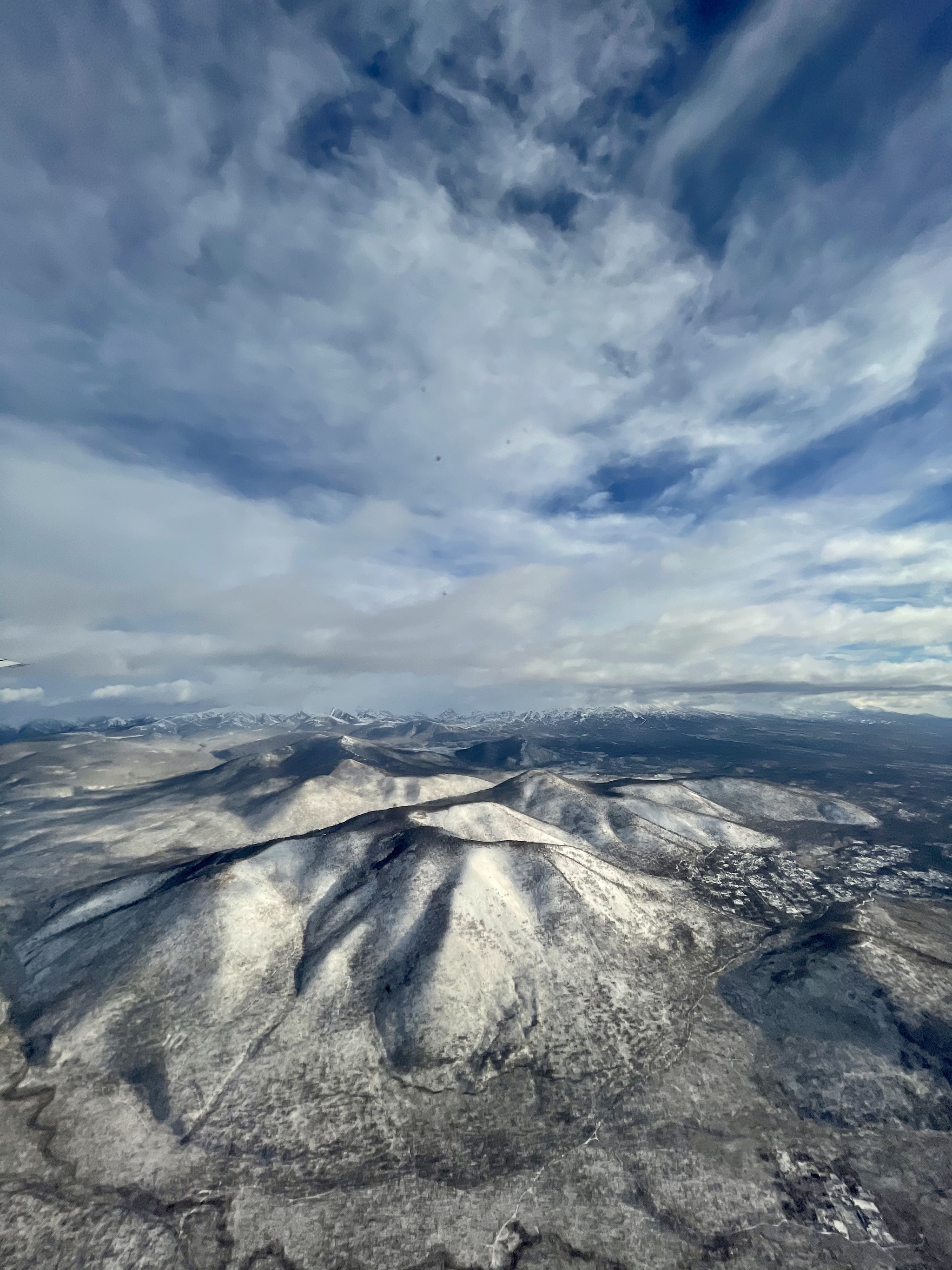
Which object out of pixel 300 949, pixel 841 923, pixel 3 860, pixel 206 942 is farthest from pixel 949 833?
pixel 3 860

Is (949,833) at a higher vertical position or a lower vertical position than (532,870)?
lower

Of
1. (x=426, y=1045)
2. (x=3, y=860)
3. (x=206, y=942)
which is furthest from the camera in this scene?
(x=3, y=860)

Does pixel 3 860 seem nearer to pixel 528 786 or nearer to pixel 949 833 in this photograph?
pixel 528 786

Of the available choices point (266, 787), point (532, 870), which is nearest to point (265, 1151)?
point (532, 870)

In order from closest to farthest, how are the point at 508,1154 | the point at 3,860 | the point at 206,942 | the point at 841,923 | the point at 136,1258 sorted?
the point at 136,1258
the point at 508,1154
the point at 206,942
the point at 841,923
the point at 3,860

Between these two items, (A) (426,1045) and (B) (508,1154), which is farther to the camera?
Answer: (A) (426,1045)

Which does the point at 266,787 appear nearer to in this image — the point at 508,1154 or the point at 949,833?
the point at 508,1154
